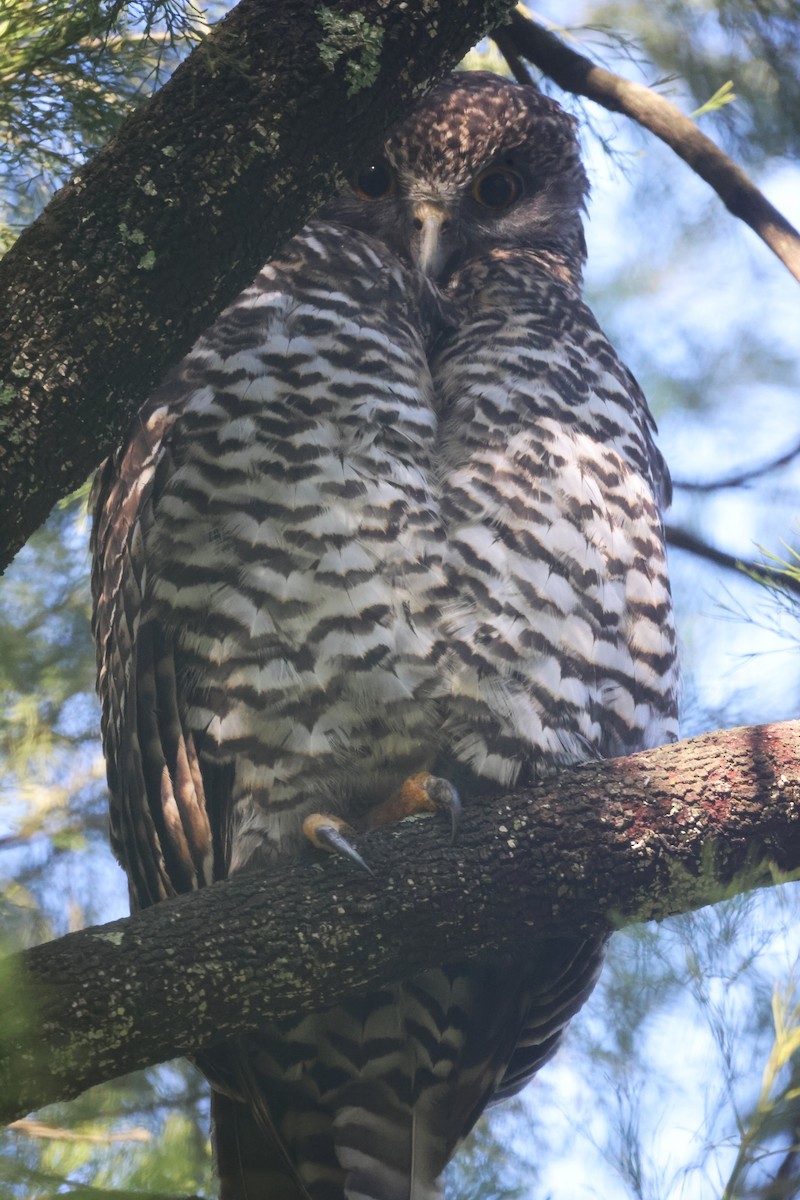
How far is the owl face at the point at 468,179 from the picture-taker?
12.5 ft

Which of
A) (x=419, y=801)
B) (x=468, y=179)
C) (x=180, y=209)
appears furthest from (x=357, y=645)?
(x=468, y=179)

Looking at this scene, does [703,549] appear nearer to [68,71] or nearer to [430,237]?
[430,237]

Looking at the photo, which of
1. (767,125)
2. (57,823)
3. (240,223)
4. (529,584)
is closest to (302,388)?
(529,584)

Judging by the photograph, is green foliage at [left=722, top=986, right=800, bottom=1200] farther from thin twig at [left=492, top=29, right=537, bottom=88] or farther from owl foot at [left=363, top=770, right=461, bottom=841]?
thin twig at [left=492, top=29, right=537, bottom=88]

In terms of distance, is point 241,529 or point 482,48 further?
point 482,48

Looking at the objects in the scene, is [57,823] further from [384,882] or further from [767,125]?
[767,125]

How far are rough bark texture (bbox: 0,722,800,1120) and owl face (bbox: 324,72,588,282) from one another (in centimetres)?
168

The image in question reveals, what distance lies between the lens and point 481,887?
99.2 inches

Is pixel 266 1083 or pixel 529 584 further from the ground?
pixel 529 584

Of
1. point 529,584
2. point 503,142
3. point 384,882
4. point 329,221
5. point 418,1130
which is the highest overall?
point 503,142

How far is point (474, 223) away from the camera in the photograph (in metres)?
4.00

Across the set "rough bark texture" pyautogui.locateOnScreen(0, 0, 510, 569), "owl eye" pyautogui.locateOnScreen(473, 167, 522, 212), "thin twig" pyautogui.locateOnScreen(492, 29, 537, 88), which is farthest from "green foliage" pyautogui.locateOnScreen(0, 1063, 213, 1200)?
"thin twig" pyautogui.locateOnScreen(492, 29, 537, 88)

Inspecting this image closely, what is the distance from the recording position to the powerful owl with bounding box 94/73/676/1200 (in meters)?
2.86

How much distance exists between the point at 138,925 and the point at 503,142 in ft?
8.89
